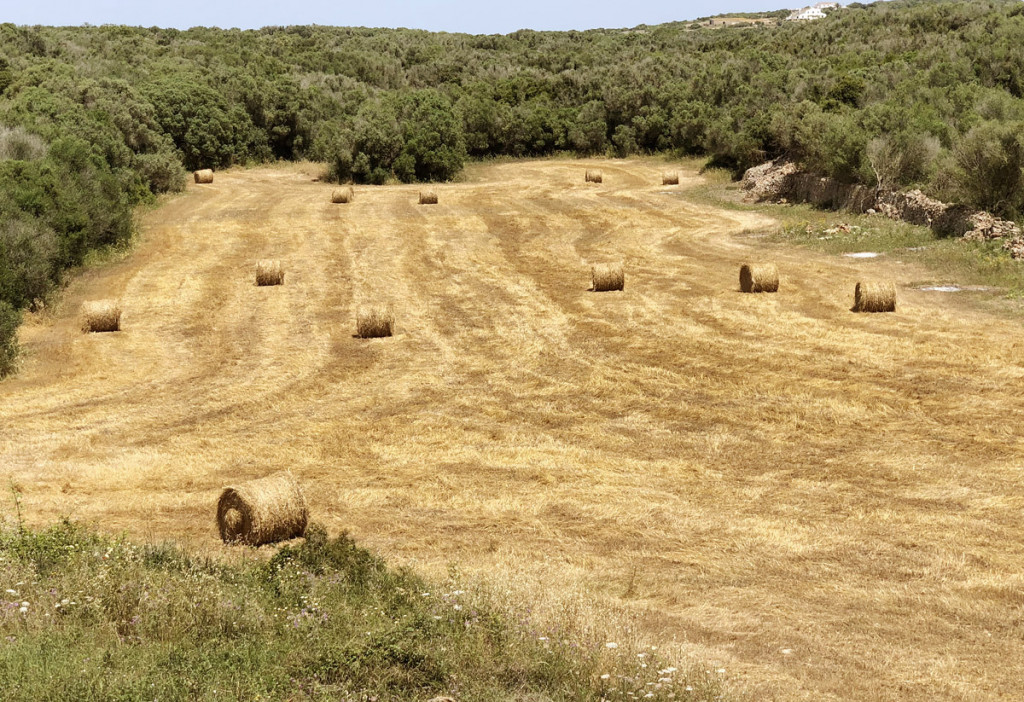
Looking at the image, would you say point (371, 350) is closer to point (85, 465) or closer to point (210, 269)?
point (85, 465)

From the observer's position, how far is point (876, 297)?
23.2 metres

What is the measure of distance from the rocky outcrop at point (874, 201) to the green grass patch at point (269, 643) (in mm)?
22240

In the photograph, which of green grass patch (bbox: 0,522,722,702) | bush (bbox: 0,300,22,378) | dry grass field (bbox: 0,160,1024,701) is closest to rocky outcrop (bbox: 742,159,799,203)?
dry grass field (bbox: 0,160,1024,701)

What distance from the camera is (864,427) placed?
16062mm

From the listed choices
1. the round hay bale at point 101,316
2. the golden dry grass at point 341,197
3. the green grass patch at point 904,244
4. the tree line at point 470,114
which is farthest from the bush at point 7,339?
the golden dry grass at point 341,197

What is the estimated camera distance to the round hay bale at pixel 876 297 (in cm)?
2325

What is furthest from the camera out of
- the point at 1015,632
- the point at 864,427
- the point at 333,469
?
the point at 864,427

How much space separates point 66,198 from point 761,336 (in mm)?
19310

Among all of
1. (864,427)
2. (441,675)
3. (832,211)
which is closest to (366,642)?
(441,675)

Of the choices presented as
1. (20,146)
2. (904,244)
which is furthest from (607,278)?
(20,146)

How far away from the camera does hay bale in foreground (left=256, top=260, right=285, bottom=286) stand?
28.5 m

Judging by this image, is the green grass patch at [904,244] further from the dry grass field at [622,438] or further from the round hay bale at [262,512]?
the round hay bale at [262,512]

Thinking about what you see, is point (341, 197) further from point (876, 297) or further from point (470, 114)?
point (876, 297)

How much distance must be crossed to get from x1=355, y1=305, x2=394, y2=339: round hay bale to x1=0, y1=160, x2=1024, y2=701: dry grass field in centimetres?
31
